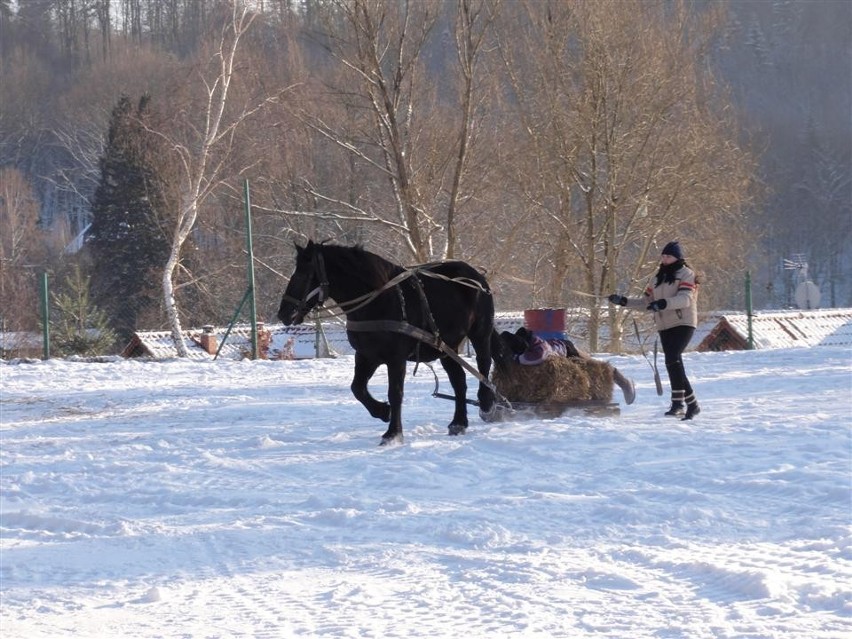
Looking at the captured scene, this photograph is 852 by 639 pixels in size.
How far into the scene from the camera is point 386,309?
10.1m

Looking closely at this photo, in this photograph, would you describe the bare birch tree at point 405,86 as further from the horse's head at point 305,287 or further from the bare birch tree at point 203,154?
the horse's head at point 305,287

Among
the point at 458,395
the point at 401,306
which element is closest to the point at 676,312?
the point at 458,395

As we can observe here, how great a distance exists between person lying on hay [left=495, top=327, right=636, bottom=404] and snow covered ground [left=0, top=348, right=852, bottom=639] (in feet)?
0.95

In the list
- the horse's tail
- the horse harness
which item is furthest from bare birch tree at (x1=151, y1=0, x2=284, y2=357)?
the horse harness

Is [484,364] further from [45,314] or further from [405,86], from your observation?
[405,86]

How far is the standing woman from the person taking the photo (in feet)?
35.5

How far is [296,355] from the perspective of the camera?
2658 cm

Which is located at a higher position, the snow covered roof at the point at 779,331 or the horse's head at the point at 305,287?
the horse's head at the point at 305,287

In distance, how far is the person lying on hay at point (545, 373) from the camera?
36.3 feet

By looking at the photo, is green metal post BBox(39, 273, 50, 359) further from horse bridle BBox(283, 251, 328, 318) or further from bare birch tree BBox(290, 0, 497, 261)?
horse bridle BBox(283, 251, 328, 318)

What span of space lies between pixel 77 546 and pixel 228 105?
28650 millimetres

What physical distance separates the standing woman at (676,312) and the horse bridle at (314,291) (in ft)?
9.26

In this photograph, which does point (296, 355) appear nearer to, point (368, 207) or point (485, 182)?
point (485, 182)

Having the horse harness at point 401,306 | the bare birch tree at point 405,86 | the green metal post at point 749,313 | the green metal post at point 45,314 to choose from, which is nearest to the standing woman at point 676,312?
the horse harness at point 401,306
